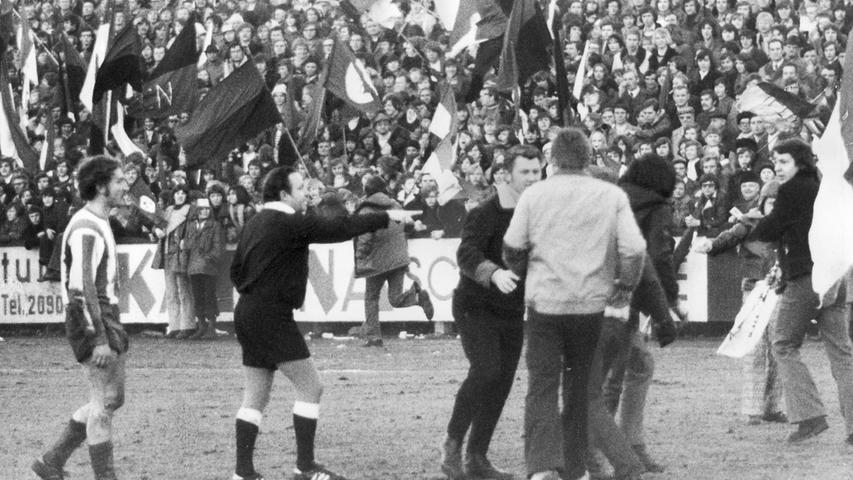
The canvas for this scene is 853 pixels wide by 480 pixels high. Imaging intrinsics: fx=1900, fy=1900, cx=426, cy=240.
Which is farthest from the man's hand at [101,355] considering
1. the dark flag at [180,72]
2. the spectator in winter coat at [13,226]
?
the spectator in winter coat at [13,226]

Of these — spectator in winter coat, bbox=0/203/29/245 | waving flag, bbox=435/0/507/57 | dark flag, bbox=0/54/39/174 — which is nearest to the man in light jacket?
waving flag, bbox=435/0/507/57

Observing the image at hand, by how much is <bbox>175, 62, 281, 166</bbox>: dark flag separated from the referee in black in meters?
10.1

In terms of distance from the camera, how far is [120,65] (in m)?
23.8

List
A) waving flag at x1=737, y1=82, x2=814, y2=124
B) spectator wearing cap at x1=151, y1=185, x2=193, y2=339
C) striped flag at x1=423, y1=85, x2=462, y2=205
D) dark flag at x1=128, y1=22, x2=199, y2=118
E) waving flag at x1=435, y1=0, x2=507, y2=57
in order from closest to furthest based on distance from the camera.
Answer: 1. waving flag at x1=737, y1=82, x2=814, y2=124
2. waving flag at x1=435, y1=0, x2=507, y2=57
3. striped flag at x1=423, y1=85, x2=462, y2=205
4. spectator wearing cap at x1=151, y1=185, x2=193, y2=339
5. dark flag at x1=128, y1=22, x2=199, y2=118

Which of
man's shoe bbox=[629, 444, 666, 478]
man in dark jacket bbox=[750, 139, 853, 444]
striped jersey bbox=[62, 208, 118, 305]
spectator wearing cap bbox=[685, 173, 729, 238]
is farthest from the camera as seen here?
spectator wearing cap bbox=[685, 173, 729, 238]

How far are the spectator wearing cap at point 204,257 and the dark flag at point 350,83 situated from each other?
2.14 m

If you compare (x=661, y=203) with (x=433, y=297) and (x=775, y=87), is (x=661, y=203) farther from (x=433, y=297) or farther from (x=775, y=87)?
(x=433, y=297)

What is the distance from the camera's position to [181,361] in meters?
19.7

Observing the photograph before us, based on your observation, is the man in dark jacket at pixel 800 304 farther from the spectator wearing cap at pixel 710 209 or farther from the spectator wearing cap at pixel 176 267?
the spectator wearing cap at pixel 176 267

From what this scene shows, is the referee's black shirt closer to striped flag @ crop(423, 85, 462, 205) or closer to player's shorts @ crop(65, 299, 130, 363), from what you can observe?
player's shorts @ crop(65, 299, 130, 363)

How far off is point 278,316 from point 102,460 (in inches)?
51.1

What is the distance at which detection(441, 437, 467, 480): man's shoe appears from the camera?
1115 centimetres

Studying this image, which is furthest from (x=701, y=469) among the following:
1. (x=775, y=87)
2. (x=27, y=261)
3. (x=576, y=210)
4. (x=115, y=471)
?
(x=27, y=261)

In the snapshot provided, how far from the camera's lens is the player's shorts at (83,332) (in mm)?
10594
